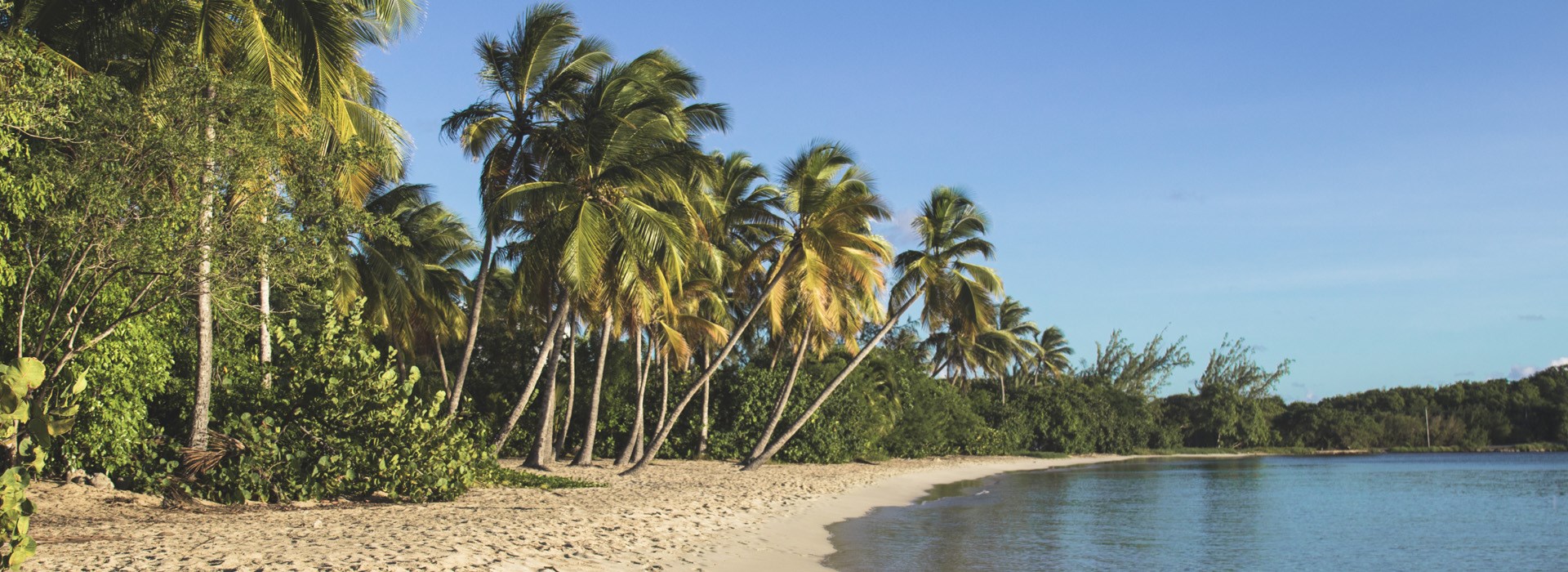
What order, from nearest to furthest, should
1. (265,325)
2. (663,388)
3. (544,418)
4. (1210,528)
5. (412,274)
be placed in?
(265,325) → (1210,528) → (544,418) → (412,274) → (663,388)

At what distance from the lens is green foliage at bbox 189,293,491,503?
12023 millimetres

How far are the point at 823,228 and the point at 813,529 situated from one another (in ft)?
27.3

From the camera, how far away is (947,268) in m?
25.5

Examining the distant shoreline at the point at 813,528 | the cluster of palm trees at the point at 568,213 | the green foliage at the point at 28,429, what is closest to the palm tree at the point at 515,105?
the cluster of palm trees at the point at 568,213

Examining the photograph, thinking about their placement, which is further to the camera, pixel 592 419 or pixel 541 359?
pixel 592 419

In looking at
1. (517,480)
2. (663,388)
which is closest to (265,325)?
(517,480)

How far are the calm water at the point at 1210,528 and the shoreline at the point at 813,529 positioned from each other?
0.35m

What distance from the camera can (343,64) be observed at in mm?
13039

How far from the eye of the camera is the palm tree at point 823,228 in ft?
70.8

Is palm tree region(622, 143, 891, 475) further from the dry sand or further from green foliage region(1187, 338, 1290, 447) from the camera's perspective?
green foliage region(1187, 338, 1290, 447)

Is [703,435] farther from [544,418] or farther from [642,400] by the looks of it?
[544,418]

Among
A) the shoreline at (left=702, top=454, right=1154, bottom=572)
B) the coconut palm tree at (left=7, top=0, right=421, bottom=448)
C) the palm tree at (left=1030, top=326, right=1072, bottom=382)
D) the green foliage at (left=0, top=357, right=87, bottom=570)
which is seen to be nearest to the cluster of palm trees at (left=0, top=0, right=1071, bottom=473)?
the coconut palm tree at (left=7, top=0, right=421, bottom=448)

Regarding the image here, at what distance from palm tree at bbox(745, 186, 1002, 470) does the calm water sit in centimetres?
437

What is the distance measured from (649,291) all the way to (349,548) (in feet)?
34.6
